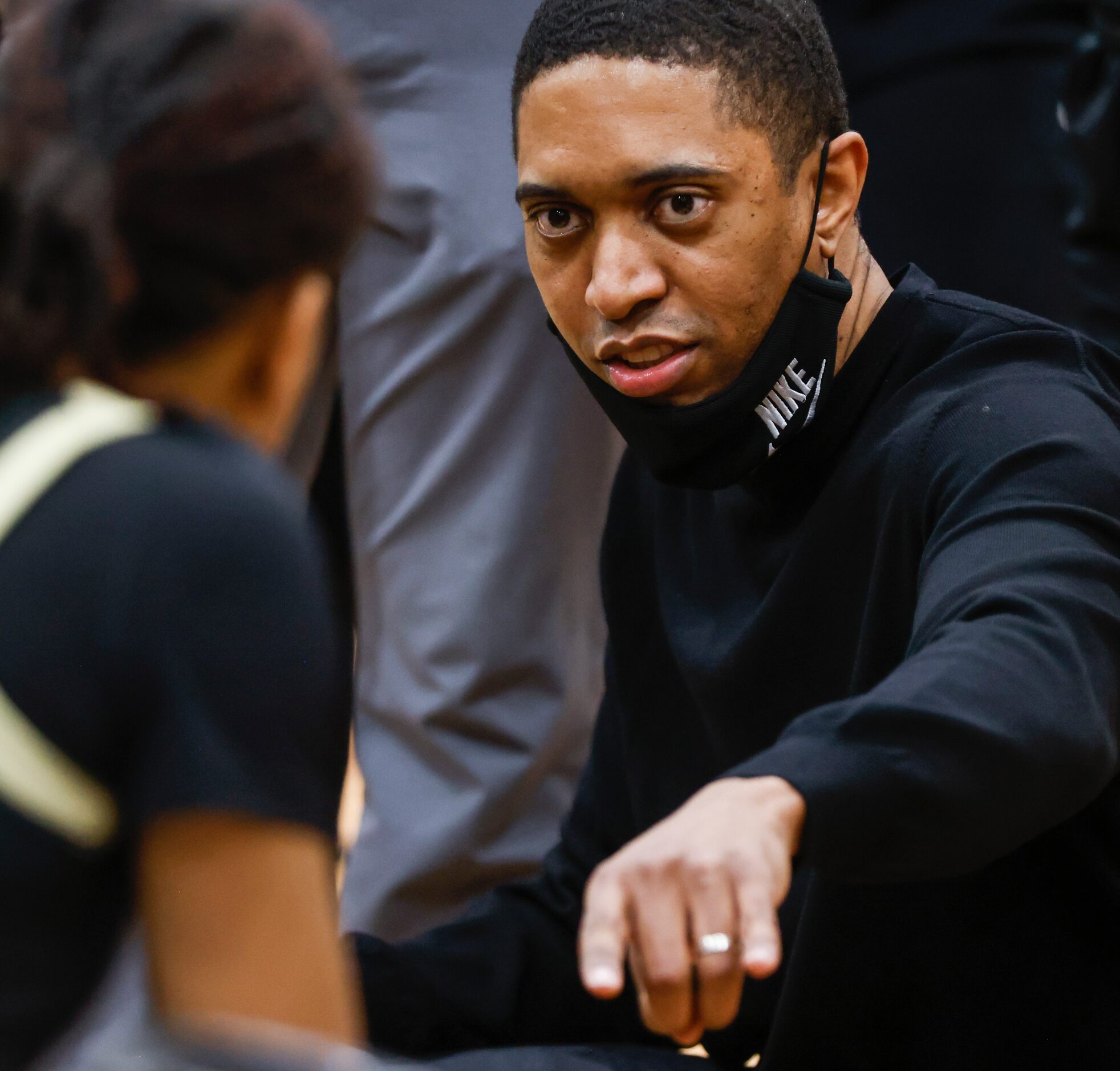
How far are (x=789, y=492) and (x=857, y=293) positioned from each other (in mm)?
219

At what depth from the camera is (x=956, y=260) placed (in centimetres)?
278

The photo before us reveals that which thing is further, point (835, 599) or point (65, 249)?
point (835, 599)

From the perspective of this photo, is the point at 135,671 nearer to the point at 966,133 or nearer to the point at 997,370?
the point at 997,370

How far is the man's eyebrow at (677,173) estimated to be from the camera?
1.84 m

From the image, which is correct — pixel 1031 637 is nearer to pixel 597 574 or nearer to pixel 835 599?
pixel 835 599

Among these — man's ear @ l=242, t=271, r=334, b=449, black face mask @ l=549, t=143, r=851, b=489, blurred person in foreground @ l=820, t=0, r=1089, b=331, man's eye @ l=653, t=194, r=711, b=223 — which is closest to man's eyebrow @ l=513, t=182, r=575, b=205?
man's eye @ l=653, t=194, r=711, b=223

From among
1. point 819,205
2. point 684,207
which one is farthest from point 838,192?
point 684,207

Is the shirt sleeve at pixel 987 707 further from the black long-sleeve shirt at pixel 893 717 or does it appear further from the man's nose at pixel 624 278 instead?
the man's nose at pixel 624 278

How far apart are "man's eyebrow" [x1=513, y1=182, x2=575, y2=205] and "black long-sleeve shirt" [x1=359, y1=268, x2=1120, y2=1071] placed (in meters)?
0.34

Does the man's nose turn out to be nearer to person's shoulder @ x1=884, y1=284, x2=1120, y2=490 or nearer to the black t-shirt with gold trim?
person's shoulder @ x1=884, y1=284, x2=1120, y2=490

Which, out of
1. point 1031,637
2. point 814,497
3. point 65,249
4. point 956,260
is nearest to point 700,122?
point 814,497

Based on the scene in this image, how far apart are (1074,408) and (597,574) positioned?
1.07 meters

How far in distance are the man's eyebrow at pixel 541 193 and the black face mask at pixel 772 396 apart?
220 millimetres

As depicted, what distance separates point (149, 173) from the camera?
1.18 m
